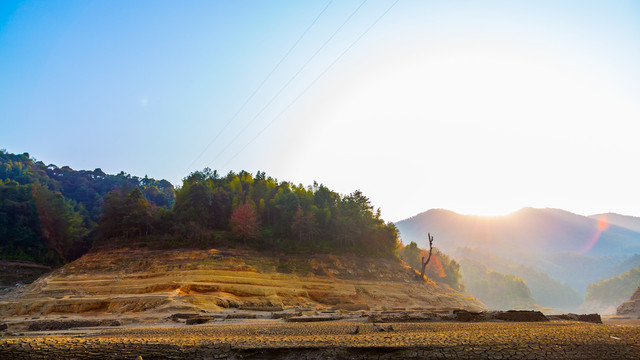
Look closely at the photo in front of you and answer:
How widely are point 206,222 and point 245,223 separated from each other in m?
7.15

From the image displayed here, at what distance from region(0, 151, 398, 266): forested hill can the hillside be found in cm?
455

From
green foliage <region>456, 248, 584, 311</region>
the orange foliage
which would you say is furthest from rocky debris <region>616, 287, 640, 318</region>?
green foliage <region>456, 248, 584, 311</region>

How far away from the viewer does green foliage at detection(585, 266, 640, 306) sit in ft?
372

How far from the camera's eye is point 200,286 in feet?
102

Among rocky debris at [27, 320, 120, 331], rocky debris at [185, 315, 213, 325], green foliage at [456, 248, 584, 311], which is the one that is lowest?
green foliage at [456, 248, 584, 311]

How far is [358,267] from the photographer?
4800 centimetres

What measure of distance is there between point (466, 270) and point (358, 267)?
397ft

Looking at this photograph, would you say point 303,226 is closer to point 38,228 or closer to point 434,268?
point 434,268

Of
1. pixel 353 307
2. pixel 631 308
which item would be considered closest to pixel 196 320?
pixel 353 307

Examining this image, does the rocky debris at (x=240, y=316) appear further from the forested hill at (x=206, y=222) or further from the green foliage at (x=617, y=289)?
the green foliage at (x=617, y=289)

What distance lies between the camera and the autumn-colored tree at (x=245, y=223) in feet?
150

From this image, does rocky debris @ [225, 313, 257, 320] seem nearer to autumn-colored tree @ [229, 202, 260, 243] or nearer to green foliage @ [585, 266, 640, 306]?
autumn-colored tree @ [229, 202, 260, 243]

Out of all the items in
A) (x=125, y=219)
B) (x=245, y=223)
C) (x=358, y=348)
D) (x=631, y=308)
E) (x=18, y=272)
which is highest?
(x=245, y=223)

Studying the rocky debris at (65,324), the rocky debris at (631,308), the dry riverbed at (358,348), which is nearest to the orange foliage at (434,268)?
the rocky debris at (631,308)
